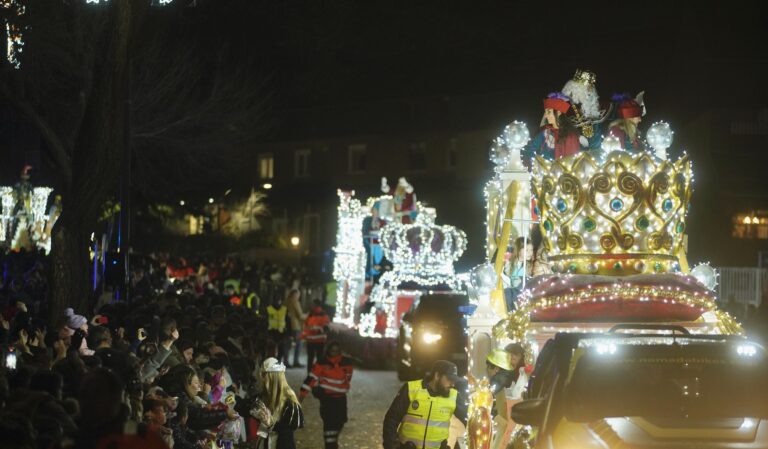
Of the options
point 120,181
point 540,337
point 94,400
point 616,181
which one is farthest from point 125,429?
point 120,181

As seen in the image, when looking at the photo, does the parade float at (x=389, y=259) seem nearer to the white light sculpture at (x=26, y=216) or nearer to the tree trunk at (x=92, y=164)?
the white light sculpture at (x=26, y=216)

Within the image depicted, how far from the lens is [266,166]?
63.1 m

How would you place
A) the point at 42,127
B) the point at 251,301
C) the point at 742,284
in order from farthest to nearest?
the point at 742,284
the point at 251,301
the point at 42,127

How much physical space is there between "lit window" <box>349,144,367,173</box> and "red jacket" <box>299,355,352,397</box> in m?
44.6

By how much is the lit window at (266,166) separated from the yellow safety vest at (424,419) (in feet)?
173

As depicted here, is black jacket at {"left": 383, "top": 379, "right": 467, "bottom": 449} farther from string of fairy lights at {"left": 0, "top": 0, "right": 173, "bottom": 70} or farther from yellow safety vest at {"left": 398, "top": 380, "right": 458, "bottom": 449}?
string of fairy lights at {"left": 0, "top": 0, "right": 173, "bottom": 70}

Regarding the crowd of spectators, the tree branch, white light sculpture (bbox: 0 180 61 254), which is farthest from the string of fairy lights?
white light sculpture (bbox: 0 180 61 254)

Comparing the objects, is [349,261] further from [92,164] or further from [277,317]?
[92,164]

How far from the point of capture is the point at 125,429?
556cm

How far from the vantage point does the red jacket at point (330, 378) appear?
13617 millimetres

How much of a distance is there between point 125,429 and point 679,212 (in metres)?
6.65

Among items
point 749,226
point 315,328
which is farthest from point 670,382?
point 749,226

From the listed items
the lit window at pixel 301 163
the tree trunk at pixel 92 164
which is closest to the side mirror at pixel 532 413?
the tree trunk at pixel 92 164

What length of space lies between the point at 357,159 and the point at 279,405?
47.8 meters
